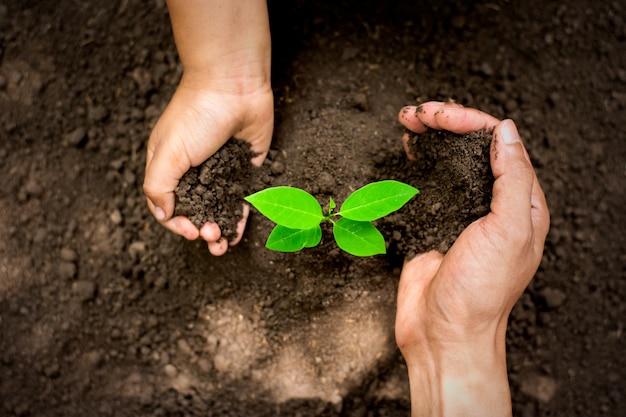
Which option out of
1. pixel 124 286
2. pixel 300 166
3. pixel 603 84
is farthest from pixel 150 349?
pixel 603 84

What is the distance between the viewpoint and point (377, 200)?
1.48 metres

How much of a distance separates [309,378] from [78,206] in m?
1.03

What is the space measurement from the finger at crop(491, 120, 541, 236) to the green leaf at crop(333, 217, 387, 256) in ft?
1.13

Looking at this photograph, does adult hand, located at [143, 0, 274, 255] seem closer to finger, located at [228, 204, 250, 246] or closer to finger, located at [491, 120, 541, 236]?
finger, located at [228, 204, 250, 246]

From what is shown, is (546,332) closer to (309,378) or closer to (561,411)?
(561,411)

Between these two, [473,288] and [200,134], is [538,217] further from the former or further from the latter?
[200,134]

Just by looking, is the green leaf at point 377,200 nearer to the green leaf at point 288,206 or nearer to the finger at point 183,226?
the green leaf at point 288,206

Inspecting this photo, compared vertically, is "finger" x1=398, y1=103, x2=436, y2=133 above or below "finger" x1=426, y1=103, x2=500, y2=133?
below

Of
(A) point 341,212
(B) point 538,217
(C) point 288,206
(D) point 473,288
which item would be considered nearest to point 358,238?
(A) point 341,212

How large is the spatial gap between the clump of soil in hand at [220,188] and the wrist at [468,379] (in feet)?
2.40

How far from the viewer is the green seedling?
4.75ft

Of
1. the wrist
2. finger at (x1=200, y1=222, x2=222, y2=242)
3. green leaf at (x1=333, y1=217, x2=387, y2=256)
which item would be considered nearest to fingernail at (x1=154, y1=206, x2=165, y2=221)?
finger at (x1=200, y1=222, x2=222, y2=242)

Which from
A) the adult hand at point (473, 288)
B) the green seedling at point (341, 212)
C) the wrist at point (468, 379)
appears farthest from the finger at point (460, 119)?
the wrist at point (468, 379)

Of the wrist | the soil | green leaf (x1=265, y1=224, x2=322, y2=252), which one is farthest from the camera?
the soil
